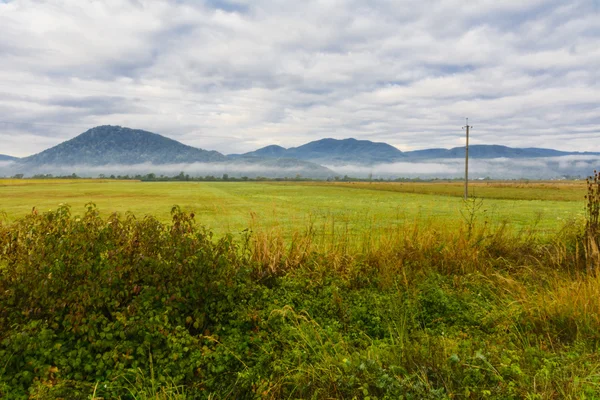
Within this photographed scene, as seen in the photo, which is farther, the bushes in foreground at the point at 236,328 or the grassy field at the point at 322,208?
the grassy field at the point at 322,208

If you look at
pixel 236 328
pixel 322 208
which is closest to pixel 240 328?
pixel 236 328

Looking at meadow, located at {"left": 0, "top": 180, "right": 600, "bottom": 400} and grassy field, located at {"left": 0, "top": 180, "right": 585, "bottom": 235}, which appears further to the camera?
grassy field, located at {"left": 0, "top": 180, "right": 585, "bottom": 235}

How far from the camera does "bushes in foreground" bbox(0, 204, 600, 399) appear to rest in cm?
417

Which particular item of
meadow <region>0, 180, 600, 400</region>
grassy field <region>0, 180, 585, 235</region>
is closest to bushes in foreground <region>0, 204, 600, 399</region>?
meadow <region>0, 180, 600, 400</region>

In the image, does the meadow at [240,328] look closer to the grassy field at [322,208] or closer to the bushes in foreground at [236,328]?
the bushes in foreground at [236,328]

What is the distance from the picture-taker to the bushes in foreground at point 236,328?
4.17m

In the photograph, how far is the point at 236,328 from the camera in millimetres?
5457

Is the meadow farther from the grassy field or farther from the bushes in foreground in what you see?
the grassy field

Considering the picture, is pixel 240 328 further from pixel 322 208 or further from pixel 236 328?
pixel 322 208

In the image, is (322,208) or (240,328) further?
(322,208)

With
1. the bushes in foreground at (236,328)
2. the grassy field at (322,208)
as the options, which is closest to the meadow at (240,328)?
the bushes in foreground at (236,328)

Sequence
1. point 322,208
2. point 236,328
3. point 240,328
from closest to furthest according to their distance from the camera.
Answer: point 236,328
point 240,328
point 322,208

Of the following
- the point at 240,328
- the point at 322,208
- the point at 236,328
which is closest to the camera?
the point at 236,328

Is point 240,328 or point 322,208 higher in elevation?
point 240,328
